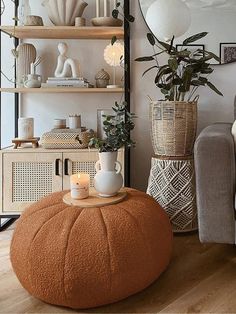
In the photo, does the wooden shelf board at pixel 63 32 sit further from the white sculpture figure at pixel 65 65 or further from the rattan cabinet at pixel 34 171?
the rattan cabinet at pixel 34 171

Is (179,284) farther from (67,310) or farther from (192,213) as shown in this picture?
(192,213)

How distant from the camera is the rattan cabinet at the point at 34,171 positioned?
245cm

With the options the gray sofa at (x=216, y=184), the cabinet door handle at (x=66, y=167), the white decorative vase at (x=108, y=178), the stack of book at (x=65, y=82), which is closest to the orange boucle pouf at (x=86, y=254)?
the white decorative vase at (x=108, y=178)

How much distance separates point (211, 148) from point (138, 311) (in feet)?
2.58

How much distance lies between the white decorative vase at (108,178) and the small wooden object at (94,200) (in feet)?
0.10

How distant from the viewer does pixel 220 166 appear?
5.87ft

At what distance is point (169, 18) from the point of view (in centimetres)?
228

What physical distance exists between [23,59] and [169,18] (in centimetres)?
106

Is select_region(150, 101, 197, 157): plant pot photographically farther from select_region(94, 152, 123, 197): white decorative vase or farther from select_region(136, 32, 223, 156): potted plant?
select_region(94, 152, 123, 197): white decorative vase

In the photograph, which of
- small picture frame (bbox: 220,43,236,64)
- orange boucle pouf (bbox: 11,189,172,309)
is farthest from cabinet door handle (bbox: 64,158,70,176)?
small picture frame (bbox: 220,43,236,64)

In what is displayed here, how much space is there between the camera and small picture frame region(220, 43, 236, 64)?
2746 millimetres

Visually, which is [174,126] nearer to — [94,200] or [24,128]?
[94,200]

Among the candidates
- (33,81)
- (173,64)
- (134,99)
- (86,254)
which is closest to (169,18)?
(173,64)

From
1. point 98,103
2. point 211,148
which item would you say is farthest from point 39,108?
point 211,148
